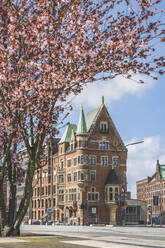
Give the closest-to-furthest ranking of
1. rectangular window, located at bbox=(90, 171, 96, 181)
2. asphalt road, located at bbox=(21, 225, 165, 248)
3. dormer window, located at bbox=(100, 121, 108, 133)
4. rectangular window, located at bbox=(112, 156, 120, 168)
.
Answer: asphalt road, located at bbox=(21, 225, 165, 248), rectangular window, located at bbox=(90, 171, 96, 181), rectangular window, located at bbox=(112, 156, 120, 168), dormer window, located at bbox=(100, 121, 108, 133)

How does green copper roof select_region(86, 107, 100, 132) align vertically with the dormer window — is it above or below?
above

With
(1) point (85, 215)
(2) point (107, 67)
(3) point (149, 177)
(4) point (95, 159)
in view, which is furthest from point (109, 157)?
(3) point (149, 177)

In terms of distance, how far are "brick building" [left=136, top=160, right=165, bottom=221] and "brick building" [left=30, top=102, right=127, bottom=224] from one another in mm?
60102

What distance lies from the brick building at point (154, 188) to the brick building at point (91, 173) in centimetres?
6010

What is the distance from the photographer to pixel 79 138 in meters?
83.0

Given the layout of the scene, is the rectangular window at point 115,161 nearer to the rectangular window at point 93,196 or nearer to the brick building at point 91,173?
the brick building at point 91,173

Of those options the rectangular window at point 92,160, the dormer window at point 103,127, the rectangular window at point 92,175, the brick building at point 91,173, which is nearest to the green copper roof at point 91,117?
the brick building at point 91,173

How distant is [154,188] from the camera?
15425 cm

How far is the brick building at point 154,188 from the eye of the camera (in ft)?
477

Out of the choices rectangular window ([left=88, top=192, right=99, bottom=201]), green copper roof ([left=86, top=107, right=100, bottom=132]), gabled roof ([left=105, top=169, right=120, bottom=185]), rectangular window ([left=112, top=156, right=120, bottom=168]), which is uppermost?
green copper roof ([left=86, top=107, right=100, bottom=132])

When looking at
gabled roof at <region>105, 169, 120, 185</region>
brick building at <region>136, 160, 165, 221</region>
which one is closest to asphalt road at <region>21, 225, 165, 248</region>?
gabled roof at <region>105, 169, 120, 185</region>

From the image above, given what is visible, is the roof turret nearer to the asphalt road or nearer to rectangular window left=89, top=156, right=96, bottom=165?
rectangular window left=89, top=156, right=96, bottom=165

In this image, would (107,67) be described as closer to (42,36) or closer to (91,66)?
(91,66)

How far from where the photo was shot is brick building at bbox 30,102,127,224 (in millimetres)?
80750
